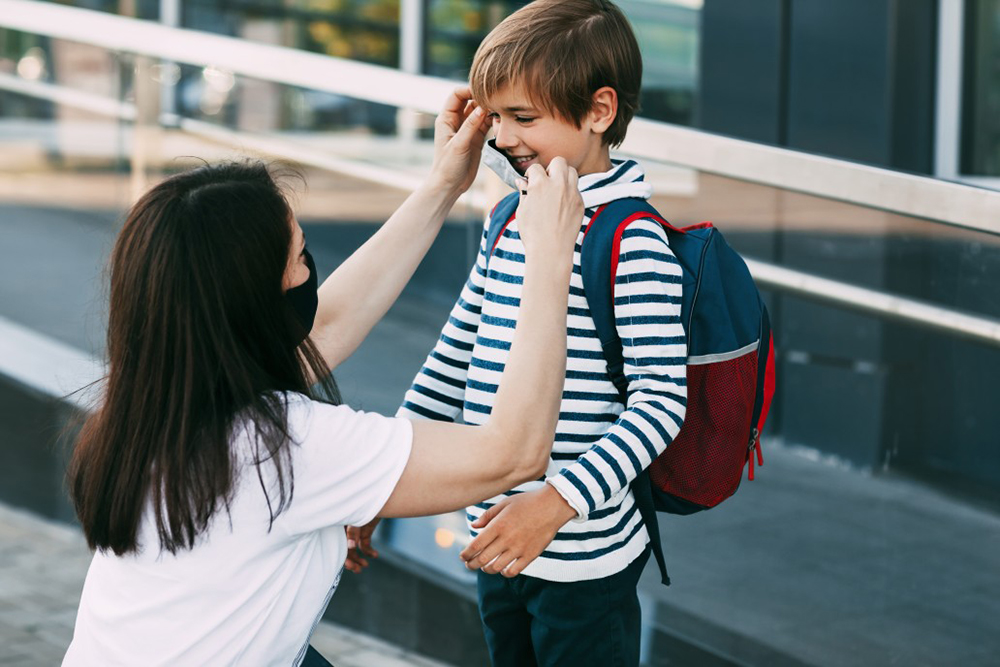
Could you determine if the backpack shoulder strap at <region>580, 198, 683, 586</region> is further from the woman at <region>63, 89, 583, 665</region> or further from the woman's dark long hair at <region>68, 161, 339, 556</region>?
the woman's dark long hair at <region>68, 161, 339, 556</region>

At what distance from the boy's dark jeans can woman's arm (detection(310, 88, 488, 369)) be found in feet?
1.68

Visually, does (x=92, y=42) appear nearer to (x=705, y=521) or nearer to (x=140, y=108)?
(x=140, y=108)

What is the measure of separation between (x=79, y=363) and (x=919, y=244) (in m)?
3.52

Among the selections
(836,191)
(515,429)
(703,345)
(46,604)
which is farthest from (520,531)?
(46,604)

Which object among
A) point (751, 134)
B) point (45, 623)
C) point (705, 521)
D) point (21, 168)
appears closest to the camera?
point (705, 521)

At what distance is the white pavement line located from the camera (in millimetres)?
4973

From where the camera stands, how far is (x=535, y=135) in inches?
75.2

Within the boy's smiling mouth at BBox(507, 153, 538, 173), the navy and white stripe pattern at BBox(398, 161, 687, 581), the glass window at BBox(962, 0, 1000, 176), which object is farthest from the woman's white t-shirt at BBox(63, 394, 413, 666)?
the glass window at BBox(962, 0, 1000, 176)

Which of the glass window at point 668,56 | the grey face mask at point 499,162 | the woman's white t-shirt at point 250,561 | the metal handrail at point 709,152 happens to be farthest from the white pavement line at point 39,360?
the woman's white t-shirt at point 250,561

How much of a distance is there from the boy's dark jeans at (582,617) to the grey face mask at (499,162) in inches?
24.7

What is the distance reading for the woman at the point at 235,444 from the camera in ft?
5.34

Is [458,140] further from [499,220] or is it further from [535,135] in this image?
[535,135]

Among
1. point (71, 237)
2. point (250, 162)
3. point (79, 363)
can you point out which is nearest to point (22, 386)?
point (79, 363)

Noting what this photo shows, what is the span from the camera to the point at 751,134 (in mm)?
4957
